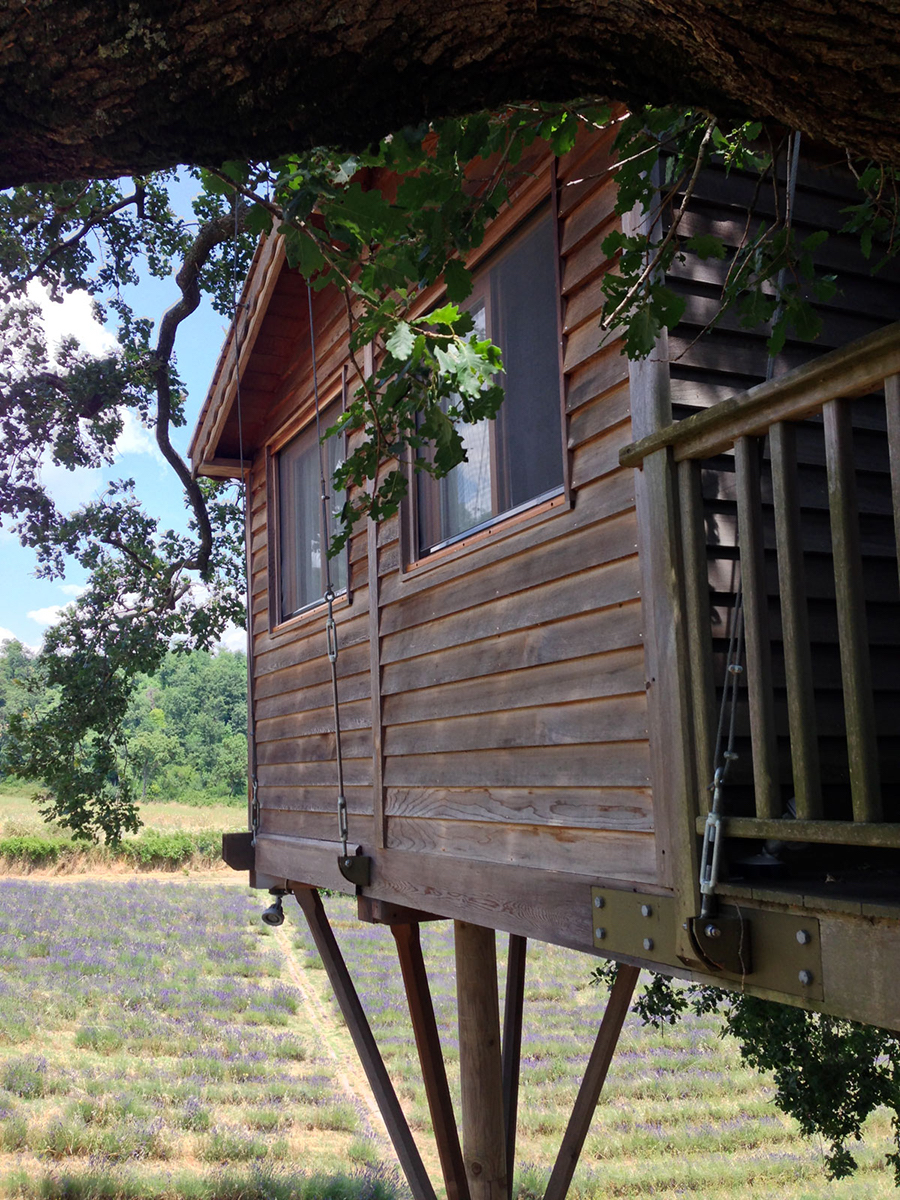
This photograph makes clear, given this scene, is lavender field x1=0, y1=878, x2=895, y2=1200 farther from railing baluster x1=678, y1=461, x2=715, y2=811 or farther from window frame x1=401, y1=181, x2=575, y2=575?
railing baluster x1=678, y1=461, x2=715, y2=811

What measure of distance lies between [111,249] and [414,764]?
10.9 m

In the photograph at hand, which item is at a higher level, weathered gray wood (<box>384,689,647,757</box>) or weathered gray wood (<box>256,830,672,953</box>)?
weathered gray wood (<box>384,689,647,757</box>)

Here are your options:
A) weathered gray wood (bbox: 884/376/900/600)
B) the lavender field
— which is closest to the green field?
the lavender field

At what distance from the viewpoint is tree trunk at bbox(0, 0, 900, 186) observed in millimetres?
1319

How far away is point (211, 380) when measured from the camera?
7496mm

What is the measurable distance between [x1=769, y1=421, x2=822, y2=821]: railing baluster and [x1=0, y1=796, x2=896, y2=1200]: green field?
35.9ft

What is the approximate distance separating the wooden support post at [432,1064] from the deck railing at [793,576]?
3.74 m

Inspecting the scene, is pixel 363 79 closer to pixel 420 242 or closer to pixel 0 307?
pixel 420 242

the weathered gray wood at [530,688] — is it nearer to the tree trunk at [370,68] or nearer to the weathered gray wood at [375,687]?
the weathered gray wood at [375,687]

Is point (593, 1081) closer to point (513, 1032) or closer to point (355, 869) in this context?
point (513, 1032)

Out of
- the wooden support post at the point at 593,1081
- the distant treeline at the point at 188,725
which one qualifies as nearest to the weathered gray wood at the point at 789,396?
the wooden support post at the point at 593,1081

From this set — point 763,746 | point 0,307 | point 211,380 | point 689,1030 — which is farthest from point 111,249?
point 689,1030

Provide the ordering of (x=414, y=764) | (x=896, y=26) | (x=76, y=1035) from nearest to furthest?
(x=896, y=26) < (x=414, y=764) < (x=76, y=1035)

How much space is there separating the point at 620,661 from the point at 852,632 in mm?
1235
